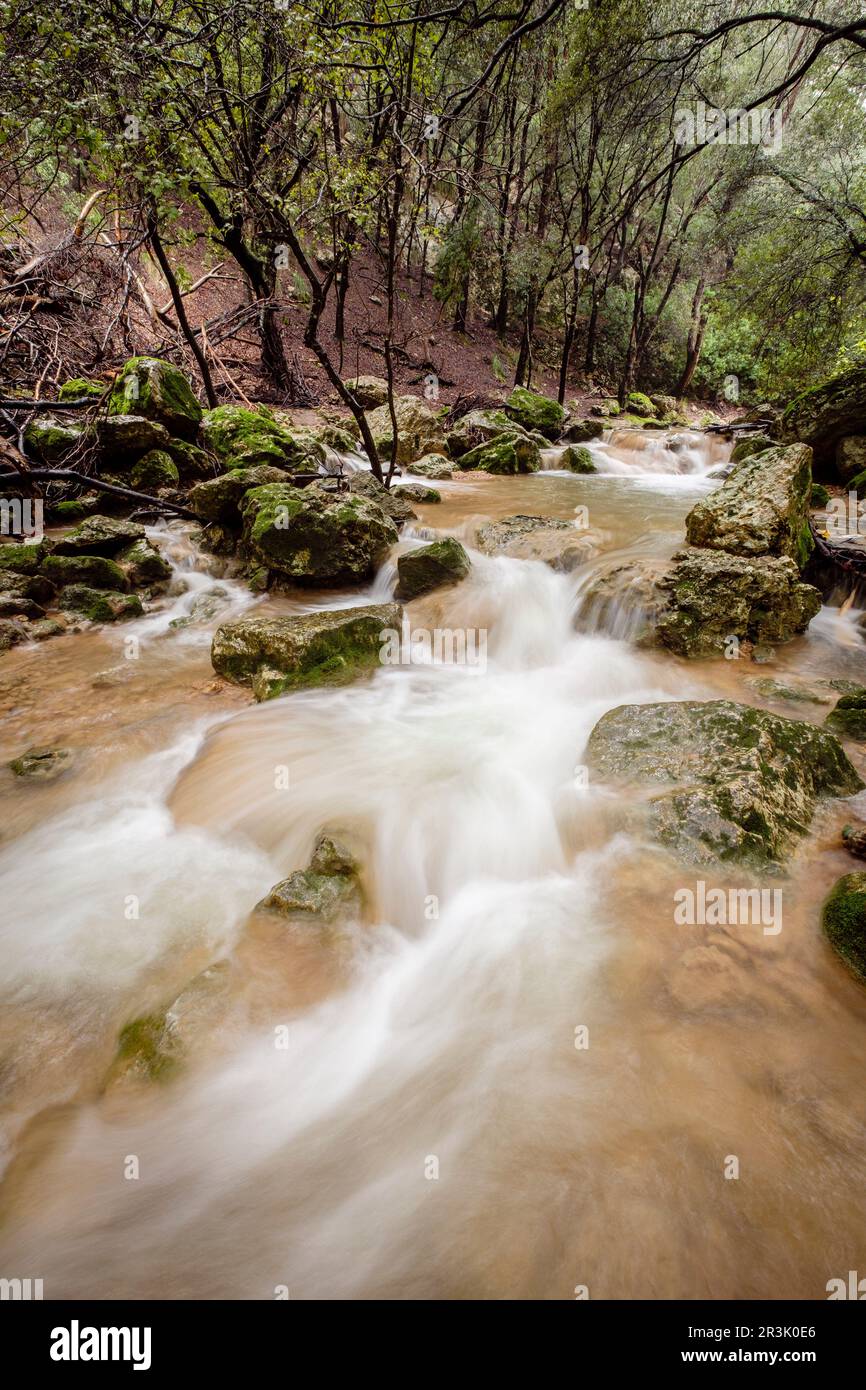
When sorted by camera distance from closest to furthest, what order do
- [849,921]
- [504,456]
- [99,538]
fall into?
[849,921] → [99,538] → [504,456]

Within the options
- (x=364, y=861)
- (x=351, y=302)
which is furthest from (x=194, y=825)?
(x=351, y=302)

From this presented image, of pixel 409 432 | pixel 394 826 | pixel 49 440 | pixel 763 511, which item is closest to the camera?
pixel 394 826

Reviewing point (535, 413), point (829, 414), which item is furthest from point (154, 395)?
point (535, 413)

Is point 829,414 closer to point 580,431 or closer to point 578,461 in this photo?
point 578,461

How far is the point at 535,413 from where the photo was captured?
1686 cm

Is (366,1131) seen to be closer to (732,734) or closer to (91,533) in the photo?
(732,734)

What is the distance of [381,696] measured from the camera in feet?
16.9

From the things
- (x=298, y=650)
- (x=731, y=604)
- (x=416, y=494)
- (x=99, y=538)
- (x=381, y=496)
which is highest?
(x=416, y=494)

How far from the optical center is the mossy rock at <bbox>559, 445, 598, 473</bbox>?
566 inches

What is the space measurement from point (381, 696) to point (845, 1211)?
4.13 m

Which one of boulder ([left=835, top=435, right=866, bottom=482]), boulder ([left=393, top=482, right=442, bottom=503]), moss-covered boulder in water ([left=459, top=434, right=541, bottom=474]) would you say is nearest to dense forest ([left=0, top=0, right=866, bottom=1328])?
boulder ([left=835, top=435, right=866, bottom=482])

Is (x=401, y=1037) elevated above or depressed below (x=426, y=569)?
below

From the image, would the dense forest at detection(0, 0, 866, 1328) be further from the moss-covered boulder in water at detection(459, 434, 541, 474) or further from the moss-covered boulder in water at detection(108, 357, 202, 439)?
the moss-covered boulder in water at detection(459, 434, 541, 474)

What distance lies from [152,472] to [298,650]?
18.2 feet
